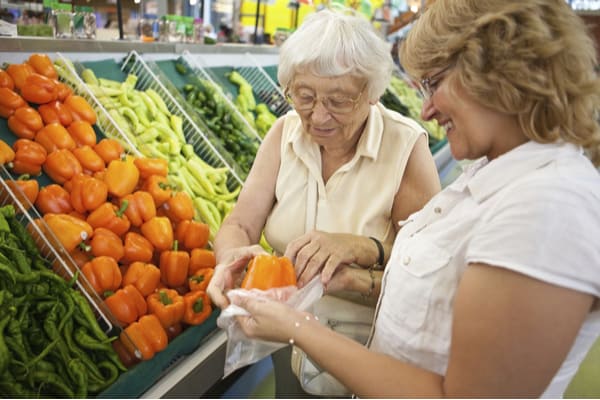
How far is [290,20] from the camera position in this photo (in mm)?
8242

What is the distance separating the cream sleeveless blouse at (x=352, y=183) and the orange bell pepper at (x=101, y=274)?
0.68 meters

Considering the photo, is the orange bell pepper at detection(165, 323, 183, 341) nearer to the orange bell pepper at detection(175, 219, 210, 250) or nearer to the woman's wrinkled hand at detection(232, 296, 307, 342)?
the orange bell pepper at detection(175, 219, 210, 250)

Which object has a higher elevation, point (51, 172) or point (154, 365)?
point (51, 172)

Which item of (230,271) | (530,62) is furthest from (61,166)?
(530,62)

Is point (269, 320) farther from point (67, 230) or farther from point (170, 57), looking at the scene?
point (170, 57)

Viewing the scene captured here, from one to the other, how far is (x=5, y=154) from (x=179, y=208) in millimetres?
771

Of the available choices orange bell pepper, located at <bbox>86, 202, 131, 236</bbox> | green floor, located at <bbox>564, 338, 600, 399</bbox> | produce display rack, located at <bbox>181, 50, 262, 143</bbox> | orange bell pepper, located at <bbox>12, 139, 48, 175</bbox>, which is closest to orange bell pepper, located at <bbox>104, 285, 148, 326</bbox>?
orange bell pepper, located at <bbox>86, 202, 131, 236</bbox>

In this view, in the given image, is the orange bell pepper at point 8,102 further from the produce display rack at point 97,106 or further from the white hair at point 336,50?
the white hair at point 336,50

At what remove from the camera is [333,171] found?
1.96 metres

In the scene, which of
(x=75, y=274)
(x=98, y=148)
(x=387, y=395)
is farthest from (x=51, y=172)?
(x=387, y=395)

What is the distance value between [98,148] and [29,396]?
1321mm

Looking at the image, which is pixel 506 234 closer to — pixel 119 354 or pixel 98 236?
pixel 119 354

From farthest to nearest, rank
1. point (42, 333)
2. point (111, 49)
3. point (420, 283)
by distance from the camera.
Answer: point (111, 49), point (42, 333), point (420, 283)

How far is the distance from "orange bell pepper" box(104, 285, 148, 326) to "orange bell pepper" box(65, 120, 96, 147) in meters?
0.85
